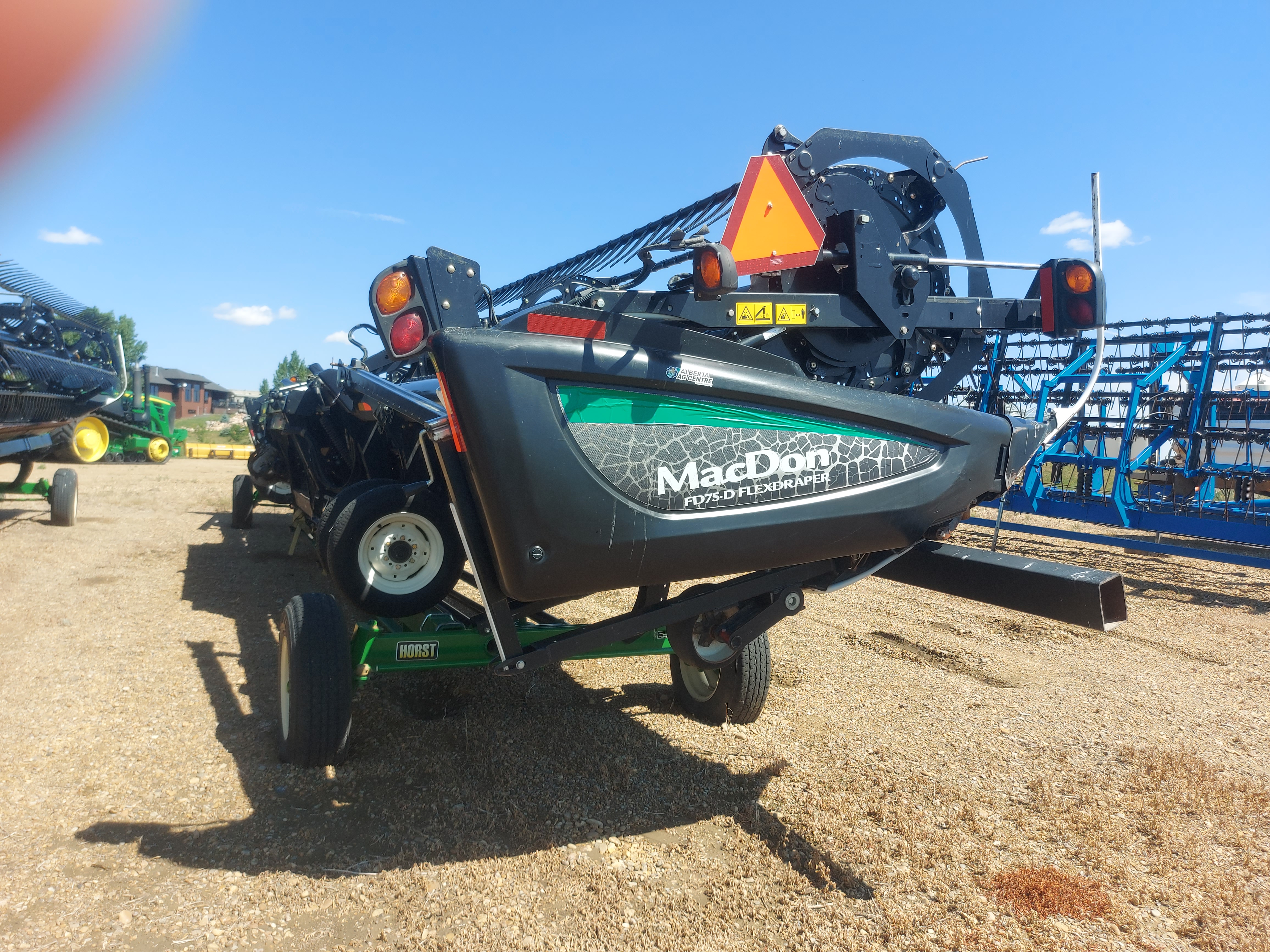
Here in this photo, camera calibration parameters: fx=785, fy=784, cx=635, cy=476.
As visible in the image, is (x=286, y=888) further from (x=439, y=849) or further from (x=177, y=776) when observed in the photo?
(x=177, y=776)

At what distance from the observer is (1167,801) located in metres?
3.14

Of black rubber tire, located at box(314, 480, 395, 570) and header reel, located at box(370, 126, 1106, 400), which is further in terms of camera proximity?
black rubber tire, located at box(314, 480, 395, 570)

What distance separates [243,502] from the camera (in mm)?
9820

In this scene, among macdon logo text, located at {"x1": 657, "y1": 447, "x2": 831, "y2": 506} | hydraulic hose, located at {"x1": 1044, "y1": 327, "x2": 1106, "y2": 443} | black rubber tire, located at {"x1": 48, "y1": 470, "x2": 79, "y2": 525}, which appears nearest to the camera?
macdon logo text, located at {"x1": 657, "y1": 447, "x2": 831, "y2": 506}

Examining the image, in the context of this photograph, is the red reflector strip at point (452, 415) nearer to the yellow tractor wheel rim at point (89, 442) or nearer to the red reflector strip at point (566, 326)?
the red reflector strip at point (566, 326)

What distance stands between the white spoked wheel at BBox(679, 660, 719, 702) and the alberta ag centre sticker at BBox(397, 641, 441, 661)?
1.25 m

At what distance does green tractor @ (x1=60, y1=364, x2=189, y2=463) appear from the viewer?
1923cm

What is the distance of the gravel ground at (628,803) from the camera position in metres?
2.33

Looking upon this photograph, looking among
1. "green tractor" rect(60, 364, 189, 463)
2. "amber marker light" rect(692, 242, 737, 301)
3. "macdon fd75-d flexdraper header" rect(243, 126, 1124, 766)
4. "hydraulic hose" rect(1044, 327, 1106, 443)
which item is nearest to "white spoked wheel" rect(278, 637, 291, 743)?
"macdon fd75-d flexdraper header" rect(243, 126, 1124, 766)

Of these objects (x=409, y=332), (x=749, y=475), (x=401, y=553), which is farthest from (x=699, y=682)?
(x=409, y=332)

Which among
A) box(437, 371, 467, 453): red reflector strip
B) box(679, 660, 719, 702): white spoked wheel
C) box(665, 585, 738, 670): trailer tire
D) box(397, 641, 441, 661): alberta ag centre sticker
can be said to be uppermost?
box(437, 371, 467, 453): red reflector strip

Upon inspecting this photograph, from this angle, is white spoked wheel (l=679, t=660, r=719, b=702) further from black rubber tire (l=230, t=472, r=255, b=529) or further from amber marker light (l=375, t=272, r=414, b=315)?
black rubber tire (l=230, t=472, r=255, b=529)

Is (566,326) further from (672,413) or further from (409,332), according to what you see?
(409,332)

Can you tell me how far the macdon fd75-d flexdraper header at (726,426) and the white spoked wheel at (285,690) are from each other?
1.22 ft
